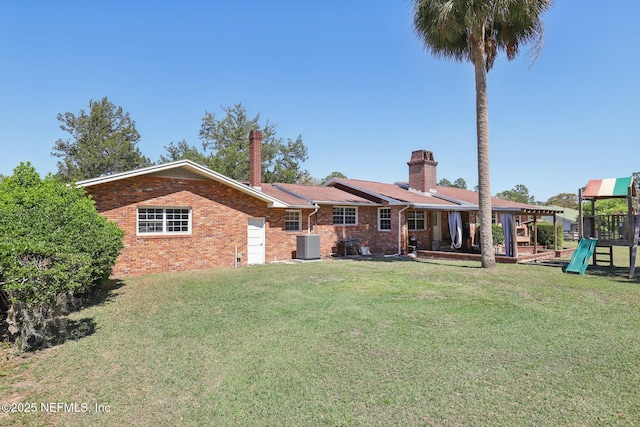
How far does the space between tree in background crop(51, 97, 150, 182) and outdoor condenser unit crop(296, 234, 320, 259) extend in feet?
116

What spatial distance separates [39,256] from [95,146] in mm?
44900

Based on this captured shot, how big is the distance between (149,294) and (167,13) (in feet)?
33.0

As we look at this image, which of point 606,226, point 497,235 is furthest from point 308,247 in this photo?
point 497,235

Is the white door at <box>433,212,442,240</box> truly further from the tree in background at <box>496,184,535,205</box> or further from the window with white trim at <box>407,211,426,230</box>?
the tree in background at <box>496,184,535,205</box>

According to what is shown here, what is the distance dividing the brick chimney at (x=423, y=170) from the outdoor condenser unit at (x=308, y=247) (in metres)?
10.2

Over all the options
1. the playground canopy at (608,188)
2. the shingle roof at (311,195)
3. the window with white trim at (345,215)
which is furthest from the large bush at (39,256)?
the playground canopy at (608,188)

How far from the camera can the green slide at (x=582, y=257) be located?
12259 mm

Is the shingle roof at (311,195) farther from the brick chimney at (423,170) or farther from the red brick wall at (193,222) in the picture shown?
the brick chimney at (423,170)

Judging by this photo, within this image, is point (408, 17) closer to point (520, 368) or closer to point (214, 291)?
point (214, 291)

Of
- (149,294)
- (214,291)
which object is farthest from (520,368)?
(149,294)

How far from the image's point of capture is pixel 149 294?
9.19m

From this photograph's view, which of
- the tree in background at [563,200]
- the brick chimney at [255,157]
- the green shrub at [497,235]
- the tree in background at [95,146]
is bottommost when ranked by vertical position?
the green shrub at [497,235]

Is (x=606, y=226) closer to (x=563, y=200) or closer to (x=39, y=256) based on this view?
(x=39, y=256)

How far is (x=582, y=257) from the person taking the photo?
12547 millimetres
